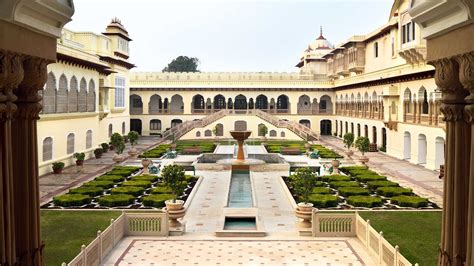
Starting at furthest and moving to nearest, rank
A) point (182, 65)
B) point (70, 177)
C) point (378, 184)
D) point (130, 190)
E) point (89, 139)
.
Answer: point (182, 65) < point (89, 139) < point (70, 177) < point (378, 184) < point (130, 190)

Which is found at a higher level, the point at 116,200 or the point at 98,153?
the point at 98,153

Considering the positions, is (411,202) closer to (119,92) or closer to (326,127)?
(119,92)

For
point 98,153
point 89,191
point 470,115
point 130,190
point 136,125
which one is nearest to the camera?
point 470,115

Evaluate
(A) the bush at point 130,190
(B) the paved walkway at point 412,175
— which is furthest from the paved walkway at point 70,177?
(B) the paved walkway at point 412,175

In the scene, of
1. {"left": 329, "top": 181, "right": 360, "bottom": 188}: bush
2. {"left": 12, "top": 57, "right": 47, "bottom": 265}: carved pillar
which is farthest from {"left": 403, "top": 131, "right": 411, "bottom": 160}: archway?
{"left": 12, "top": 57, "right": 47, "bottom": 265}: carved pillar

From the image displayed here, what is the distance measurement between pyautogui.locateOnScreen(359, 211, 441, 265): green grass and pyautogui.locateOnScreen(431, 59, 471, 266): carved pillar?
614 cm

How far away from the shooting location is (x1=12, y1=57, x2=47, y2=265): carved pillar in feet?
17.8

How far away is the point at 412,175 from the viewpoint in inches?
1073

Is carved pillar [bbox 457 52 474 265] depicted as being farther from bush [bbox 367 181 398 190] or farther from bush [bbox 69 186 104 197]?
bush [bbox 367 181 398 190]

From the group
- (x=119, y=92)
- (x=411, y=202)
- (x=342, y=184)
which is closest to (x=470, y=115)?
(x=411, y=202)

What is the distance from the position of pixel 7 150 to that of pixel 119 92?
42.5 m

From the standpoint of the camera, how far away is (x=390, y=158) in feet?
117

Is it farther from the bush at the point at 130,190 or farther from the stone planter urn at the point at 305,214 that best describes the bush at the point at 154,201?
the stone planter urn at the point at 305,214

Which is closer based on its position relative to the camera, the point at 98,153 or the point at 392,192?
the point at 392,192
